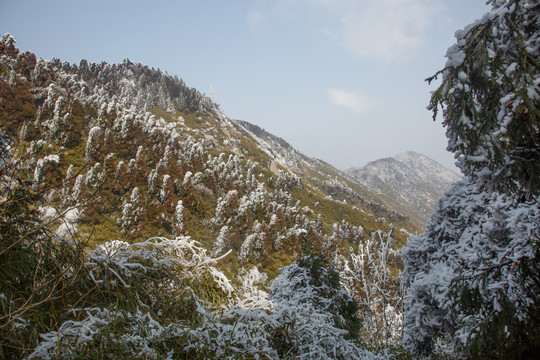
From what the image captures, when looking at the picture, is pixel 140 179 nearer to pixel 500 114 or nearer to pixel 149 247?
pixel 149 247

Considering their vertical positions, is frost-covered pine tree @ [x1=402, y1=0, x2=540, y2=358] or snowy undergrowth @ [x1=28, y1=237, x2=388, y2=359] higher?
frost-covered pine tree @ [x1=402, y1=0, x2=540, y2=358]

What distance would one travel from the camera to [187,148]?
143 feet

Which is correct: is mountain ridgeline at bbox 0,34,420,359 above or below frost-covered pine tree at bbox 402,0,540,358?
below

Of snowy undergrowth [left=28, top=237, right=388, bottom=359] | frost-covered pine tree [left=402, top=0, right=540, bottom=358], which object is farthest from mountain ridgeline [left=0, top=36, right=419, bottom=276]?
frost-covered pine tree [left=402, top=0, right=540, bottom=358]

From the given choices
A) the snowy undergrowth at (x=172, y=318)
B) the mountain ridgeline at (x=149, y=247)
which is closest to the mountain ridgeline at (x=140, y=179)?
the mountain ridgeline at (x=149, y=247)

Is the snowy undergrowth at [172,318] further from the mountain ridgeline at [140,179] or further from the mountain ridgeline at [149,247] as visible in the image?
the mountain ridgeline at [140,179]

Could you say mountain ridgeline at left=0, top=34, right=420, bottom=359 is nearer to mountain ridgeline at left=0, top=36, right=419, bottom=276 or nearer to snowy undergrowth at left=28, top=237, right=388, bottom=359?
snowy undergrowth at left=28, top=237, right=388, bottom=359

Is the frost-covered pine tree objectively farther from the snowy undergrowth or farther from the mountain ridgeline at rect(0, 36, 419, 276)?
the mountain ridgeline at rect(0, 36, 419, 276)

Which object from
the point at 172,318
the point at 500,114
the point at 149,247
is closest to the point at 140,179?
the point at 149,247

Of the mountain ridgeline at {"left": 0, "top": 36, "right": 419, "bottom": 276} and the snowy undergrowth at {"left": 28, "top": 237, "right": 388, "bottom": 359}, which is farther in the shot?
the mountain ridgeline at {"left": 0, "top": 36, "right": 419, "bottom": 276}

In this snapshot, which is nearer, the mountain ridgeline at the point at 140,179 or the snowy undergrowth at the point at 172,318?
the snowy undergrowth at the point at 172,318

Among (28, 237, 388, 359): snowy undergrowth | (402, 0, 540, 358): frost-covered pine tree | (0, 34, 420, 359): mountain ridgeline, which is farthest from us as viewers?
(402, 0, 540, 358): frost-covered pine tree

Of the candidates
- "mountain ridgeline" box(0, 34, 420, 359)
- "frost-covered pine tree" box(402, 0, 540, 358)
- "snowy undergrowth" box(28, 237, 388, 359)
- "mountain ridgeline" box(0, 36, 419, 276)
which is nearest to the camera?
"snowy undergrowth" box(28, 237, 388, 359)

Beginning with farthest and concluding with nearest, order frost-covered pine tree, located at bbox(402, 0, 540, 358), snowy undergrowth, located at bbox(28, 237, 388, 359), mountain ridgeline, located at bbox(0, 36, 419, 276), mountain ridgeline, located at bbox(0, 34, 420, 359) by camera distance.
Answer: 1. mountain ridgeline, located at bbox(0, 36, 419, 276)
2. frost-covered pine tree, located at bbox(402, 0, 540, 358)
3. mountain ridgeline, located at bbox(0, 34, 420, 359)
4. snowy undergrowth, located at bbox(28, 237, 388, 359)
